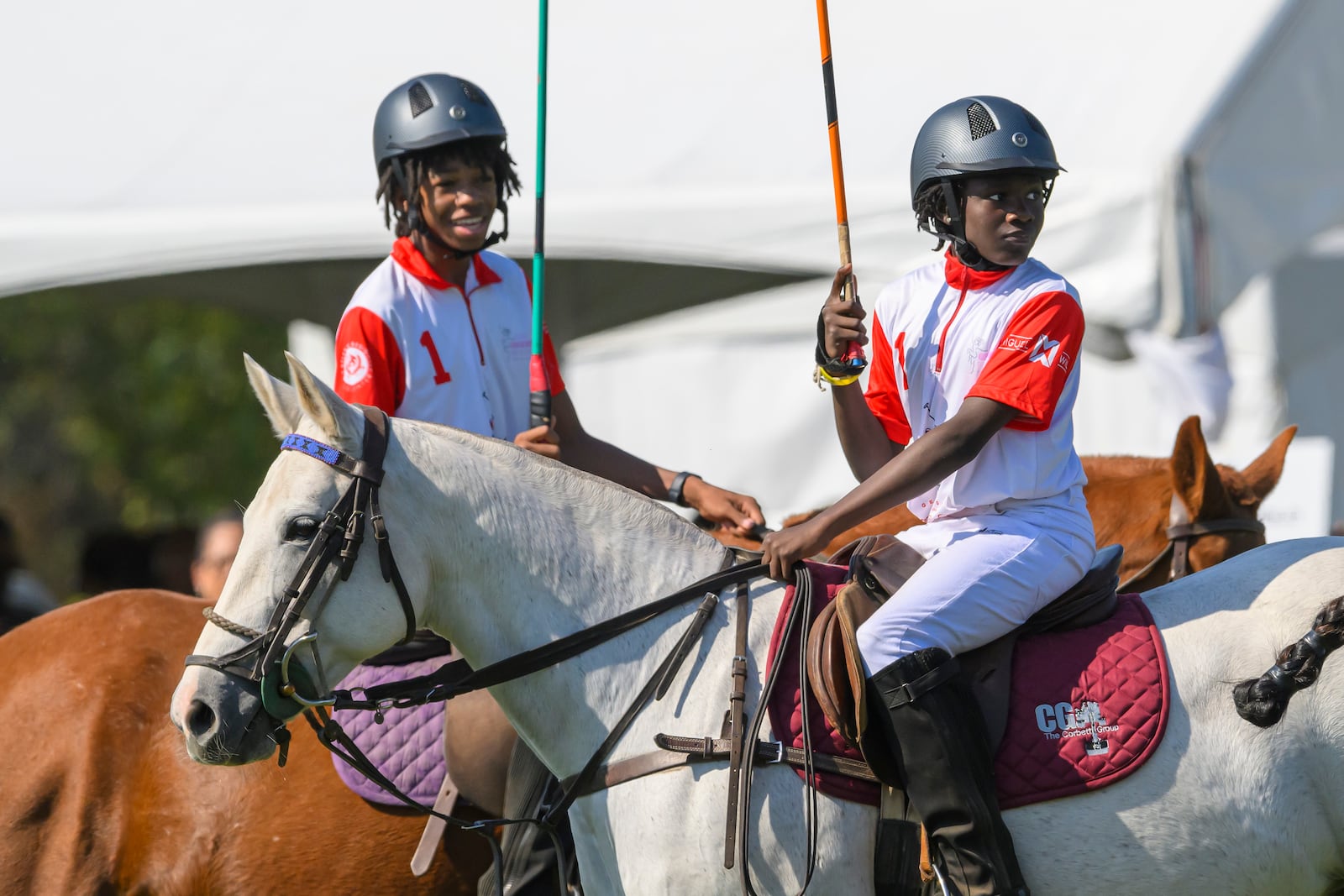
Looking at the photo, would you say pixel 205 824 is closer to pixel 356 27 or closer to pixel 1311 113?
pixel 356 27

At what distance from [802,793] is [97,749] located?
244 cm

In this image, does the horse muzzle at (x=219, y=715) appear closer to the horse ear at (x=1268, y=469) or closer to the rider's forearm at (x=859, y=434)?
the rider's forearm at (x=859, y=434)

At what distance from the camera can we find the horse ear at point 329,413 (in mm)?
3119

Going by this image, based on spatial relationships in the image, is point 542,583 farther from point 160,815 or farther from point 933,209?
point 160,815

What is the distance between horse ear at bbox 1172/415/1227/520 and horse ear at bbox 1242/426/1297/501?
0.25 m

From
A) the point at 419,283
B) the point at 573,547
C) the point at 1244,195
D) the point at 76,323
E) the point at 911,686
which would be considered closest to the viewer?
the point at 911,686

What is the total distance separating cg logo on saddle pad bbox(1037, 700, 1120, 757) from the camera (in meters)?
3.22

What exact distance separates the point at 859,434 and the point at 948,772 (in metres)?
1.01

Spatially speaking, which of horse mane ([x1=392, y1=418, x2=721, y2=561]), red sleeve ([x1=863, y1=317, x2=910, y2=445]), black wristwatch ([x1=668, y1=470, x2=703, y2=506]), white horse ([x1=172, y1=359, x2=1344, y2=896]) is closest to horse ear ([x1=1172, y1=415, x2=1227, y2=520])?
white horse ([x1=172, y1=359, x2=1344, y2=896])

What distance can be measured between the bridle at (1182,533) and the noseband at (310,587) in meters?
2.47

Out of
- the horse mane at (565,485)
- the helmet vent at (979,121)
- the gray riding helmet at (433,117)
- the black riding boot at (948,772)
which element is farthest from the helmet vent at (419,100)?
the black riding boot at (948,772)

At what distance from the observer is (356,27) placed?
8.23m

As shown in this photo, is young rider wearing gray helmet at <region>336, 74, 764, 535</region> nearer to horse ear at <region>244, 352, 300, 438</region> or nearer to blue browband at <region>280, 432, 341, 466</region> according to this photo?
horse ear at <region>244, 352, 300, 438</region>

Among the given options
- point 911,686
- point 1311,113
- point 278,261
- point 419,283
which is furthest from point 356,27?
point 911,686
